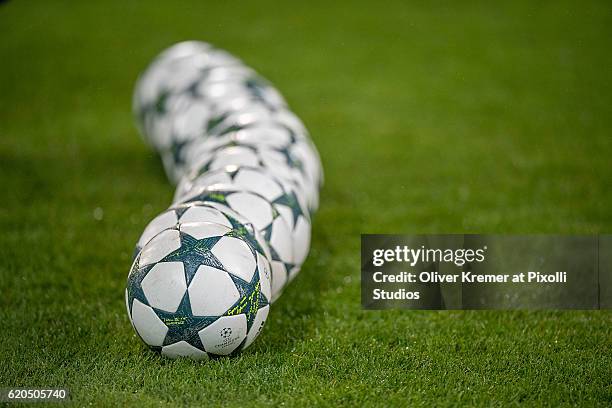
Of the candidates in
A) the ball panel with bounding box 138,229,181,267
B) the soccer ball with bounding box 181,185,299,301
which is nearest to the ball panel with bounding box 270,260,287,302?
the soccer ball with bounding box 181,185,299,301

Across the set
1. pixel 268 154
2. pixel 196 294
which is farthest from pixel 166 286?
pixel 268 154

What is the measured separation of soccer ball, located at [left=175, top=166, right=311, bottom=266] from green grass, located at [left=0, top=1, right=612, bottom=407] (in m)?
0.47

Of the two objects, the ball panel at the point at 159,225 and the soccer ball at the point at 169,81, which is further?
the soccer ball at the point at 169,81

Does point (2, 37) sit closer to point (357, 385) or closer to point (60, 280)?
point (60, 280)

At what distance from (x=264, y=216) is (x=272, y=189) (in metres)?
0.31

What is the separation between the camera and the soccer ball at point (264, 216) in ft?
15.9

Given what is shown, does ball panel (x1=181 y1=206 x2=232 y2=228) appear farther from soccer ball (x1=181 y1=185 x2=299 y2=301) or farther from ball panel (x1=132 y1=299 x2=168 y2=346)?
ball panel (x1=132 y1=299 x2=168 y2=346)

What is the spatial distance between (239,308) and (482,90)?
7.37 meters

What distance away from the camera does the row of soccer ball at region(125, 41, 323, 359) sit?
4090mm

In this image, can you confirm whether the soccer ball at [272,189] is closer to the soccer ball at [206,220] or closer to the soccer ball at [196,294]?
the soccer ball at [206,220]

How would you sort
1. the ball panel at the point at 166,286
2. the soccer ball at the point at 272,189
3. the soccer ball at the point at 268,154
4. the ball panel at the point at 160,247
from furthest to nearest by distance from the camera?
1. the soccer ball at the point at 268,154
2. the soccer ball at the point at 272,189
3. the ball panel at the point at 160,247
4. the ball panel at the point at 166,286

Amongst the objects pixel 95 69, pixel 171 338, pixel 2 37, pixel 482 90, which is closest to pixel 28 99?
pixel 95 69

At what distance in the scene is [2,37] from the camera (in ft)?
42.9

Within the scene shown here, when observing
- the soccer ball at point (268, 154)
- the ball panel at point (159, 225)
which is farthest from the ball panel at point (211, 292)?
the soccer ball at point (268, 154)
